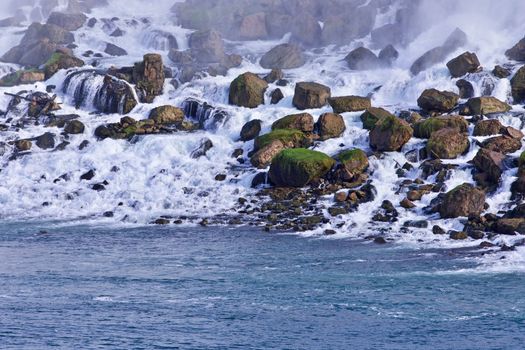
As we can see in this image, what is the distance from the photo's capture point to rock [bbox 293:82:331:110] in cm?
5950

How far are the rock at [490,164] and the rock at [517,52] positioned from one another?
2019cm

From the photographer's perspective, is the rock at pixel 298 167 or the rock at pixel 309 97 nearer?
the rock at pixel 298 167

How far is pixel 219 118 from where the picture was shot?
58.6m

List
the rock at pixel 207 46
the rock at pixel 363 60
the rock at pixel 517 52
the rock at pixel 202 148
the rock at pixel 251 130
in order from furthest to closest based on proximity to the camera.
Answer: the rock at pixel 207 46 < the rock at pixel 363 60 < the rock at pixel 517 52 < the rock at pixel 251 130 < the rock at pixel 202 148

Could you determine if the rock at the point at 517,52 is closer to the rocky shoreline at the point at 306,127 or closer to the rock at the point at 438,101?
the rocky shoreline at the point at 306,127

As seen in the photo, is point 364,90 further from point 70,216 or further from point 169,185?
point 70,216

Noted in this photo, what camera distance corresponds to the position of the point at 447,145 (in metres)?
48.1

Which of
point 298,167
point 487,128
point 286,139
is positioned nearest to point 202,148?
point 286,139

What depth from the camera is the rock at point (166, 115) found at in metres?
59.7

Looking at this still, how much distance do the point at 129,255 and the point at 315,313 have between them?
38.6ft

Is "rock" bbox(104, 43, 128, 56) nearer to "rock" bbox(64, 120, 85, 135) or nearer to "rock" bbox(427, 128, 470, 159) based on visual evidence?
"rock" bbox(64, 120, 85, 135)

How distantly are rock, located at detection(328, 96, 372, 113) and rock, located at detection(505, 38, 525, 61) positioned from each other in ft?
43.2

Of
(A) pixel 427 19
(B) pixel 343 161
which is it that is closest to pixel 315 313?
(B) pixel 343 161

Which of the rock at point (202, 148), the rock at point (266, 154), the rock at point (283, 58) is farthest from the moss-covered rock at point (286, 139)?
the rock at point (283, 58)
